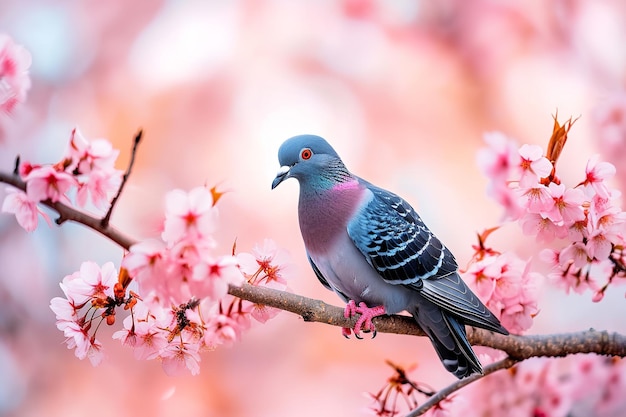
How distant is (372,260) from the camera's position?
1.09 m

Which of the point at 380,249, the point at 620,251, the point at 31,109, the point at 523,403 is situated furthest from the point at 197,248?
the point at 31,109

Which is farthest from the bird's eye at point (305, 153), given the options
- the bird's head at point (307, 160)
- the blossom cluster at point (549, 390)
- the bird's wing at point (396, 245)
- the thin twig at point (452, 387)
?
the blossom cluster at point (549, 390)

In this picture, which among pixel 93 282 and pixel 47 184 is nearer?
Result: pixel 47 184

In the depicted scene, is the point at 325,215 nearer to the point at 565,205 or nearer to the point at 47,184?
the point at 565,205

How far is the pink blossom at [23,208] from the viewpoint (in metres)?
0.79

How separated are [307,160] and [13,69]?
1.55ft

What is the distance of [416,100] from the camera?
88.0 inches

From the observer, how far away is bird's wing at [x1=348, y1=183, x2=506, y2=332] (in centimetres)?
105

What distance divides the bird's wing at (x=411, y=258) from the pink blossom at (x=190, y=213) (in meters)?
0.40

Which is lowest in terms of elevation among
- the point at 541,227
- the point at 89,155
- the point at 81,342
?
the point at 81,342

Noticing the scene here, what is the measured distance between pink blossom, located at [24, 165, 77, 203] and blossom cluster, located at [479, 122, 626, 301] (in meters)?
0.64

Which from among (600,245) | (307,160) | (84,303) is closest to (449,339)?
(600,245)

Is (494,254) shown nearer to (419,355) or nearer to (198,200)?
(198,200)

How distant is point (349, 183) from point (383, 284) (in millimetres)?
198
